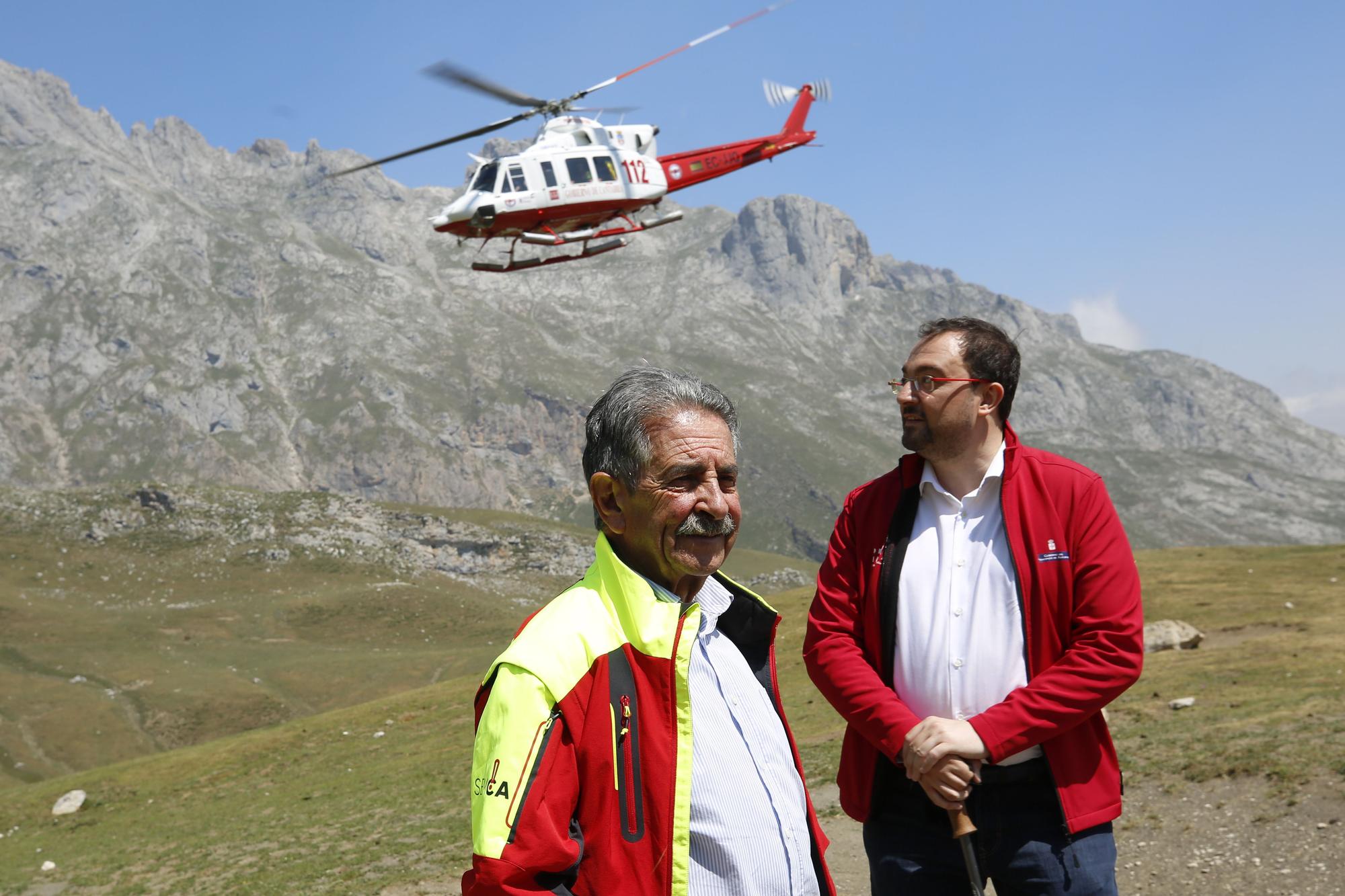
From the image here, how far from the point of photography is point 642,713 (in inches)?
128

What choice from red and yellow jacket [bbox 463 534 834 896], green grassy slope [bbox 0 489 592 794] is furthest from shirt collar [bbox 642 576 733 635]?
green grassy slope [bbox 0 489 592 794]

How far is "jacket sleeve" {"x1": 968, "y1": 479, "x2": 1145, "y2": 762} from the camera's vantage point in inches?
172

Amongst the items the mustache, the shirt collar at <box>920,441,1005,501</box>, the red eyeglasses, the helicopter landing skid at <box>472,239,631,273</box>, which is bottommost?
the mustache

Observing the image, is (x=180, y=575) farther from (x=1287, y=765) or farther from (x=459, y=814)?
(x=1287, y=765)

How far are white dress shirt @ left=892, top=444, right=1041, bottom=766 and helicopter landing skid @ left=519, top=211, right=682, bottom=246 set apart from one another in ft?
82.7

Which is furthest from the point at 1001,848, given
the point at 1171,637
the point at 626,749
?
the point at 1171,637

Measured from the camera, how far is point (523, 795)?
3.01 metres

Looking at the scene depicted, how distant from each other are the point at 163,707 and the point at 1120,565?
7057cm

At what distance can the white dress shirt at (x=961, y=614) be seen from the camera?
4688 mm

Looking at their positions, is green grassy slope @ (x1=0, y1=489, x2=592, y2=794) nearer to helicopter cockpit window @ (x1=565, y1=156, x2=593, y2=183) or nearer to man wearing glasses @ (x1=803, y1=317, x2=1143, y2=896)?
helicopter cockpit window @ (x1=565, y1=156, x2=593, y2=183)

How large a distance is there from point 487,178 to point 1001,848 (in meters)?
27.8

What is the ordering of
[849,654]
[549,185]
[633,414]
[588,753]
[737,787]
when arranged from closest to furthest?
[588,753]
[737,787]
[633,414]
[849,654]
[549,185]

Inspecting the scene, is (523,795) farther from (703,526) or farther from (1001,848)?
(1001,848)

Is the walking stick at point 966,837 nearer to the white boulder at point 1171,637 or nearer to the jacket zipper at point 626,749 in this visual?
the jacket zipper at point 626,749
